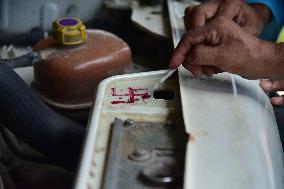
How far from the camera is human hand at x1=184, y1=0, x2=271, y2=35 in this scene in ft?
3.52

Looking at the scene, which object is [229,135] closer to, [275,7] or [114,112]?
[114,112]

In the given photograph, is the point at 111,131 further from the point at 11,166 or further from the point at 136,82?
the point at 11,166

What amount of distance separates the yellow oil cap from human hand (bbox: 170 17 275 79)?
0.33m

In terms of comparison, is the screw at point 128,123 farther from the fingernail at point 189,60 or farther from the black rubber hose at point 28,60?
the black rubber hose at point 28,60

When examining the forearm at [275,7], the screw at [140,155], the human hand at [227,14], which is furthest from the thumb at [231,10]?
the screw at [140,155]

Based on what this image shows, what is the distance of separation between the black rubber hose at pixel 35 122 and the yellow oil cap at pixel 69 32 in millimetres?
227

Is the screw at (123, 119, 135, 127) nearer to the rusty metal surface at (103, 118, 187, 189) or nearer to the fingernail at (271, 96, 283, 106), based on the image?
the rusty metal surface at (103, 118, 187, 189)

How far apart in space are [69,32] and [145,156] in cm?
51

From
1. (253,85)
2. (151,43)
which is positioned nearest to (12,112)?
(253,85)

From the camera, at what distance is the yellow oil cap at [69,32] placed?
106 centimetres

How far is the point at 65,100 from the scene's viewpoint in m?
1.07

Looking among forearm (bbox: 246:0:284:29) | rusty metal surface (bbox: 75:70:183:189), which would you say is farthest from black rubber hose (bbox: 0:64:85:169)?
forearm (bbox: 246:0:284:29)

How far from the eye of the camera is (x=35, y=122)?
2.79 feet

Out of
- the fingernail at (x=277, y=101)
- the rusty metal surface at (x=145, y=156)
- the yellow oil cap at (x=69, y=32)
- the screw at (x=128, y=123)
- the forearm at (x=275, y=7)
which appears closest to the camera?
the rusty metal surface at (x=145, y=156)
